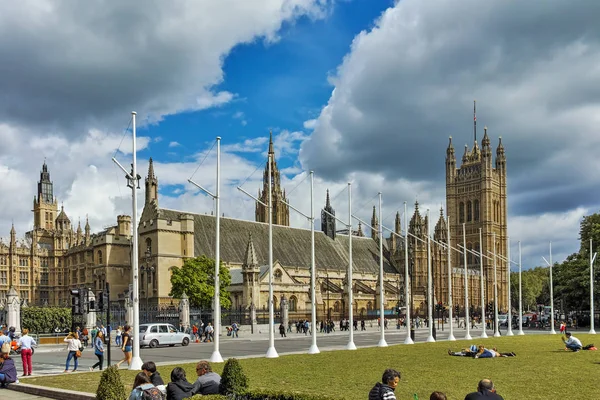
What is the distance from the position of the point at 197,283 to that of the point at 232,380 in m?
57.6

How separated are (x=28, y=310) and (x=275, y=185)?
53.3m

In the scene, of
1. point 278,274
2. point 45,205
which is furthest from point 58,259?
point 278,274

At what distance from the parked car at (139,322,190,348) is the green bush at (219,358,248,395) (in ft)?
96.2

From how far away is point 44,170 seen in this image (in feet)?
532

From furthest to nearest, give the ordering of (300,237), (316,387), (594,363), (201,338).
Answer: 1. (300,237)
2. (201,338)
3. (594,363)
4. (316,387)

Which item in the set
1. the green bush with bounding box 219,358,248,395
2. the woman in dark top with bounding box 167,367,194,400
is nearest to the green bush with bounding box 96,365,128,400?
the woman in dark top with bounding box 167,367,194,400

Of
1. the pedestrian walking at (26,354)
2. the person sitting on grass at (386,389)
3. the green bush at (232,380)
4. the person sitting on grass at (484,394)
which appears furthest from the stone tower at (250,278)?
the person sitting on grass at (484,394)

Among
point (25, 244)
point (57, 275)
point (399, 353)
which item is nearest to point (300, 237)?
point (57, 275)

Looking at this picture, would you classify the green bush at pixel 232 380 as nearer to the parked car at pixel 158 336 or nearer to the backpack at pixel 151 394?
the backpack at pixel 151 394

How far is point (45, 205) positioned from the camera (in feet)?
502

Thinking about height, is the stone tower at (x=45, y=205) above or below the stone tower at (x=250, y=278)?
above

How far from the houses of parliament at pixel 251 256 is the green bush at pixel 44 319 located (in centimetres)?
1449

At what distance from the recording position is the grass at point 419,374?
18016 mm

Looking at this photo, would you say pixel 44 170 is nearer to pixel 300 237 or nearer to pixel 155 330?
pixel 300 237
